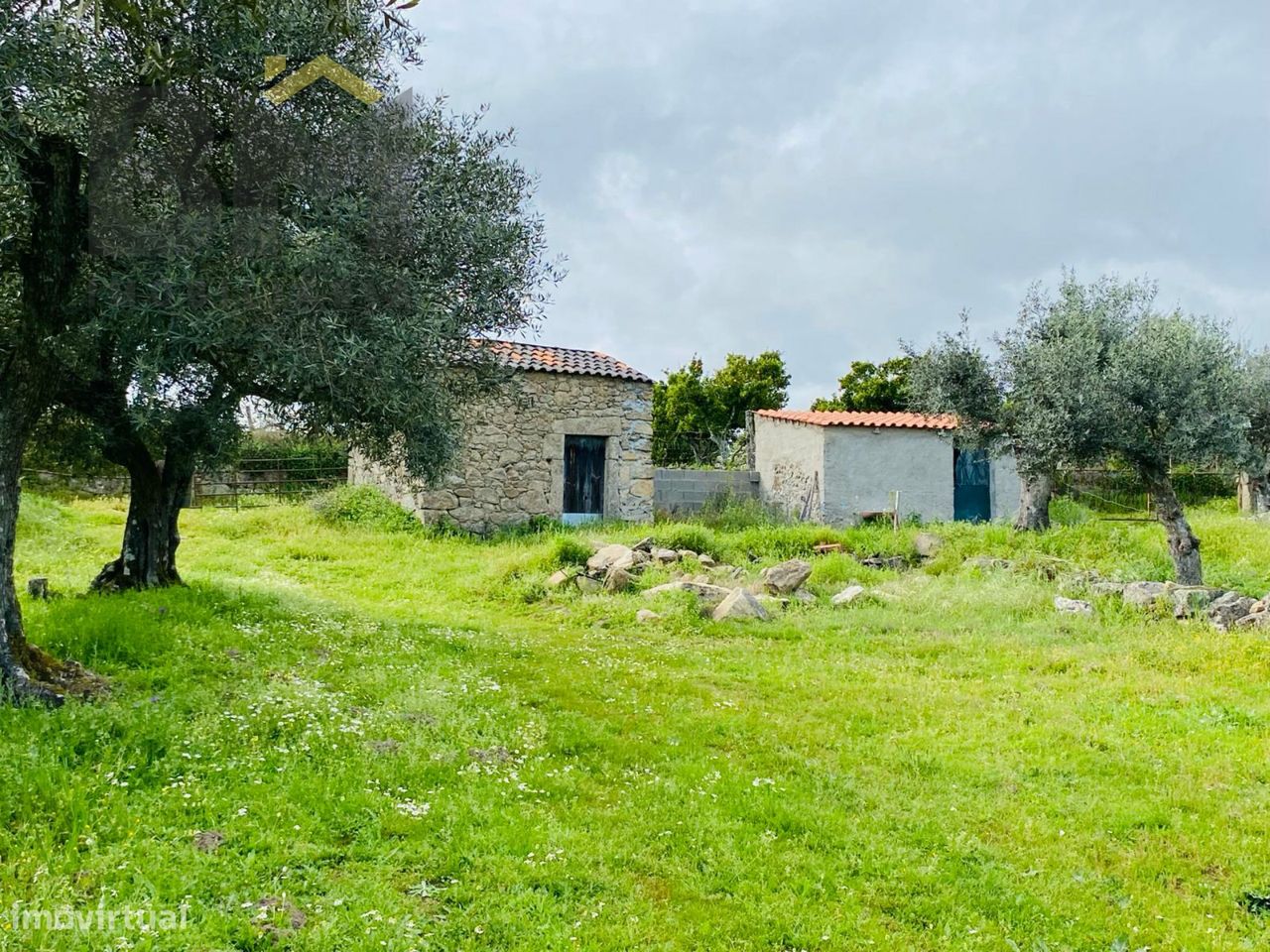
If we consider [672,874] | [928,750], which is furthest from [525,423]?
[672,874]

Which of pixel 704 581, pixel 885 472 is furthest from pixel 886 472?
pixel 704 581

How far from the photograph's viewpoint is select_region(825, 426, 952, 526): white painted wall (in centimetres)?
2205

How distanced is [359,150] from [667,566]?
27.1ft

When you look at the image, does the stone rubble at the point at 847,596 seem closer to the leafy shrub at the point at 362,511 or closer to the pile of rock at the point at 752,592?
the pile of rock at the point at 752,592

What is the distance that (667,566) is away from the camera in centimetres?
1381

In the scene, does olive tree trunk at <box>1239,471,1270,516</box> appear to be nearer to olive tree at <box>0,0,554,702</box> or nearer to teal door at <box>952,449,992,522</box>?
teal door at <box>952,449,992,522</box>

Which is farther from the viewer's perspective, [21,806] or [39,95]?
[39,95]

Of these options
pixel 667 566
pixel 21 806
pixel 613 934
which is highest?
pixel 667 566

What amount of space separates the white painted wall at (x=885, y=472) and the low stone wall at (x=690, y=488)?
3.13 meters

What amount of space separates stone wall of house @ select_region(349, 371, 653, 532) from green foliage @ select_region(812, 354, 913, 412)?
1716cm

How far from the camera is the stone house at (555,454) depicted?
18406mm

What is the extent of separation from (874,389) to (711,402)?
23.1 feet

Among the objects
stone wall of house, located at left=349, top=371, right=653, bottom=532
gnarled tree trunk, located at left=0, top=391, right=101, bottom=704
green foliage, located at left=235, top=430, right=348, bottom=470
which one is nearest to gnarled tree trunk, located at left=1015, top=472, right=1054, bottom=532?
stone wall of house, located at left=349, top=371, right=653, bottom=532

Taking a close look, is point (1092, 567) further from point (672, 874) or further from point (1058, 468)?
point (672, 874)
